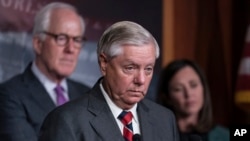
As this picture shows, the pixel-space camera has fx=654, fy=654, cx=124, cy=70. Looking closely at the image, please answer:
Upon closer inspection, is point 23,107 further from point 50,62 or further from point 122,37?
point 122,37

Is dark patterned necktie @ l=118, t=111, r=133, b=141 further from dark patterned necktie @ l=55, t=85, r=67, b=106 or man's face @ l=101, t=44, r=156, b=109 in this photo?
dark patterned necktie @ l=55, t=85, r=67, b=106

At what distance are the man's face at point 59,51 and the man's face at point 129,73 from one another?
1.05 metres

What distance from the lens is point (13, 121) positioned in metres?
2.67

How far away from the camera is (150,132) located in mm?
2049

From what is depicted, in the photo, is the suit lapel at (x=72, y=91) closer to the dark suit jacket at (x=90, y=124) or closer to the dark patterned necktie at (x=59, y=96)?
the dark patterned necktie at (x=59, y=96)

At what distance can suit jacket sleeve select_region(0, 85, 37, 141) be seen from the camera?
262 cm

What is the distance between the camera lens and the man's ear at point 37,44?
10.2 feet

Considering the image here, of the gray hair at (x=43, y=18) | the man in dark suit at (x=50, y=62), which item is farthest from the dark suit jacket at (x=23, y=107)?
the gray hair at (x=43, y=18)

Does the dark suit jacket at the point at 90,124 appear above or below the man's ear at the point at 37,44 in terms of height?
below

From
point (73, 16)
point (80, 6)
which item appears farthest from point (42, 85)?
point (80, 6)

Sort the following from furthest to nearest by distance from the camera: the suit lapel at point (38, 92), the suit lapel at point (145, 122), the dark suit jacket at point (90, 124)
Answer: the suit lapel at point (38, 92), the suit lapel at point (145, 122), the dark suit jacket at point (90, 124)

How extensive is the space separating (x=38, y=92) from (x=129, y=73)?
41.2 inches

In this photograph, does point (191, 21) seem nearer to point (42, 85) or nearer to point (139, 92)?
point (42, 85)

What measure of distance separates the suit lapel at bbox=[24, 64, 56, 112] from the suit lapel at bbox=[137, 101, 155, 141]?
87 cm
